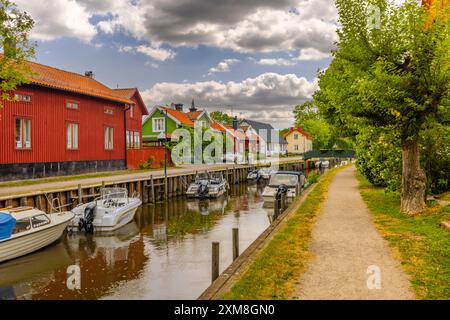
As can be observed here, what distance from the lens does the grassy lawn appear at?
9.02m

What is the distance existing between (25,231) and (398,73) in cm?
1558

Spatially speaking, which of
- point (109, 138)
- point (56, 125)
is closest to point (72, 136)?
point (56, 125)

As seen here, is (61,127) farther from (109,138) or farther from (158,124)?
(158,124)

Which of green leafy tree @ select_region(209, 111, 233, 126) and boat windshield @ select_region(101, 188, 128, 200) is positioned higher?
green leafy tree @ select_region(209, 111, 233, 126)

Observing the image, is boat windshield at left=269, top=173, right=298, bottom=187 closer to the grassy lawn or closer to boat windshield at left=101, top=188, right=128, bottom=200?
the grassy lawn

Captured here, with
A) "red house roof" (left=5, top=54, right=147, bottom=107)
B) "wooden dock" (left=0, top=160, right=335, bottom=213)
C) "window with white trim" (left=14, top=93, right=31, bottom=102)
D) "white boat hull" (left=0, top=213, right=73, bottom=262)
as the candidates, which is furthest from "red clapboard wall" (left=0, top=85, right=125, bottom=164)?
"white boat hull" (left=0, top=213, right=73, bottom=262)

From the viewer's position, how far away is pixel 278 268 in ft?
34.3

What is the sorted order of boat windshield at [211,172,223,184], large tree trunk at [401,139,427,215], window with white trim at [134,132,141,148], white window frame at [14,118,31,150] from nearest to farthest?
large tree trunk at [401,139,427,215], white window frame at [14,118,31,150], boat windshield at [211,172,223,184], window with white trim at [134,132,141,148]

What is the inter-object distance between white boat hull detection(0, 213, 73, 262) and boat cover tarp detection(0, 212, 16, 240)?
208 mm

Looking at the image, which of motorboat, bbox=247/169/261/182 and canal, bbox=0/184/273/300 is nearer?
canal, bbox=0/184/273/300

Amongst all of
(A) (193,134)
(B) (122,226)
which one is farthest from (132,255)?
(A) (193,134)

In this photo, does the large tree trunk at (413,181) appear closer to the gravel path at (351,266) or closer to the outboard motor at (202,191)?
the gravel path at (351,266)

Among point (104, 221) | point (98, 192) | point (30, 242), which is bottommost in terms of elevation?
point (30, 242)

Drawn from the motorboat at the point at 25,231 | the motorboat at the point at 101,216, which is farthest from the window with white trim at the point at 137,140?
the motorboat at the point at 25,231
